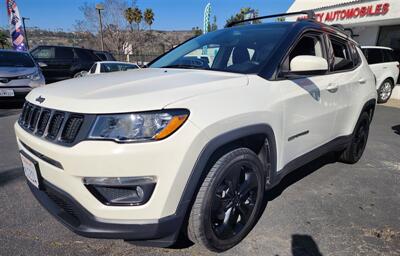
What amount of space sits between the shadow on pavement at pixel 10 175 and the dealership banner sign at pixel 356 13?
12.6 meters

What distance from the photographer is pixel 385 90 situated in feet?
36.4

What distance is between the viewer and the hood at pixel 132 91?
1.82m

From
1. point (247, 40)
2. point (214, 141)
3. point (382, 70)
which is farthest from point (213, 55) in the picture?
point (382, 70)

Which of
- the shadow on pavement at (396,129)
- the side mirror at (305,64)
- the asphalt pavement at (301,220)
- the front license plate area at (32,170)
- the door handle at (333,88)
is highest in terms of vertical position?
the side mirror at (305,64)

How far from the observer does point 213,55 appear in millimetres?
3264

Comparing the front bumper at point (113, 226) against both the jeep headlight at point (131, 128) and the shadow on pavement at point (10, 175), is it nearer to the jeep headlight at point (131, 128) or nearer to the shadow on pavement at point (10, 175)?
the jeep headlight at point (131, 128)

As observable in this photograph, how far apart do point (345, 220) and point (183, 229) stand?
1.62m

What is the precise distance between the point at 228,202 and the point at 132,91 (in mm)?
1069

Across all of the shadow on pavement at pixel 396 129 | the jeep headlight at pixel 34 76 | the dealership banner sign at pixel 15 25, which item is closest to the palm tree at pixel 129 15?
the dealership banner sign at pixel 15 25

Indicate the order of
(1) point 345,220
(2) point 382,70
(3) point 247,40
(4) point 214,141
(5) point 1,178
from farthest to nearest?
(2) point 382,70
(5) point 1,178
(3) point 247,40
(1) point 345,220
(4) point 214,141

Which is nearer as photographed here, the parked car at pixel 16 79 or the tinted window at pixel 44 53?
the parked car at pixel 16 79

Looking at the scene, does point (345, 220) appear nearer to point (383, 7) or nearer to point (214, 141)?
point (214, 141)

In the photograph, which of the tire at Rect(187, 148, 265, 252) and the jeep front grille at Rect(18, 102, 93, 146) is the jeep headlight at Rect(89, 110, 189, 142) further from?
the tire at Rect(187, 148, 265, 252)

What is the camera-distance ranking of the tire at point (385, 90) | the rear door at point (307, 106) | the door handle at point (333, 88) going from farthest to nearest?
the tire at point (385, 90), the door handle at point (333, 88), the rear door at point (307, 106)
